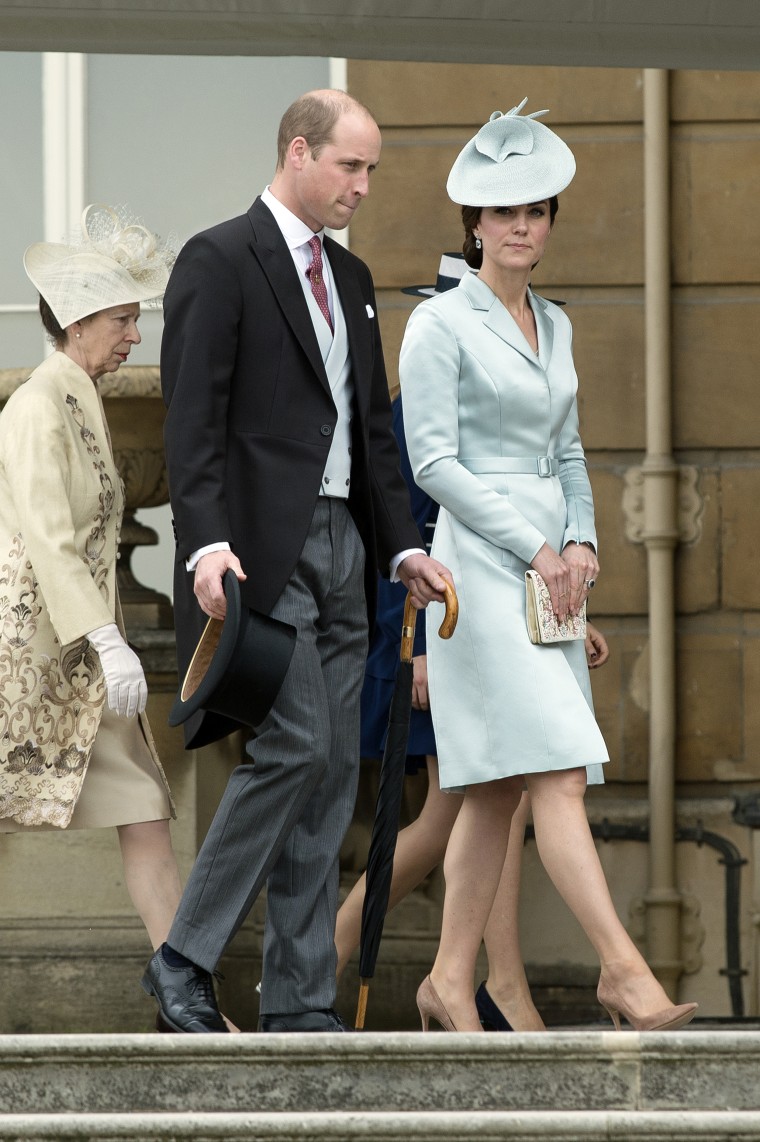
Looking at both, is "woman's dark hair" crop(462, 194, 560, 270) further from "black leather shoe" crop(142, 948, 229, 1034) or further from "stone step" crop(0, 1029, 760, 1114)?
"stone step" crop(0, 1029, 760, 1114)

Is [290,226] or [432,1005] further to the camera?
[432,1005]

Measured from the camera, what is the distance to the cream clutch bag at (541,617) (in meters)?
4.24

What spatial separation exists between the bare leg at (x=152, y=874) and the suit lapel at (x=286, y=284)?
1.19m

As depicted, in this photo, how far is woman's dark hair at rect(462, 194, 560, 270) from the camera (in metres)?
4.45

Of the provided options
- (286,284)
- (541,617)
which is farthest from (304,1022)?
(286,284)

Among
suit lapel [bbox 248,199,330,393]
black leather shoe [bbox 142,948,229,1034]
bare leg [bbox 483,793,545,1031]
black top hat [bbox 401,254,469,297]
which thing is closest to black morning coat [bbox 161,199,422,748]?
suit lapel [bbox 248,199,330,393]

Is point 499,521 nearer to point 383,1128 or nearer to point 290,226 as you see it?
point 290,226

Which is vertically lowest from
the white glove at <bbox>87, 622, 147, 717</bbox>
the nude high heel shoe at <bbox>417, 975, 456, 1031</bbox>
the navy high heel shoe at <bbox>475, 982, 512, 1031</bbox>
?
the navy high heel shoe at <bbox>475, 982, 512, 1031</bbox>

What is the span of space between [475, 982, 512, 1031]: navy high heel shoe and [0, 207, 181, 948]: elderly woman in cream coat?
34.9 inches

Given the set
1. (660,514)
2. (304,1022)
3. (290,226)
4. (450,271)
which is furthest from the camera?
(660,514)

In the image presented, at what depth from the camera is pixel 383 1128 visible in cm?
318

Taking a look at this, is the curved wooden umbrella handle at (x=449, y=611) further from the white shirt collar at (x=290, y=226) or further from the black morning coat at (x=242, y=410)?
the white shirt collar at (x=290, y=226)

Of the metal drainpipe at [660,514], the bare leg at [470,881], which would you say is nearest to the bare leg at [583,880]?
the bare leg at [470,881]

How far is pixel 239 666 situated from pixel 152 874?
93 centimetres
